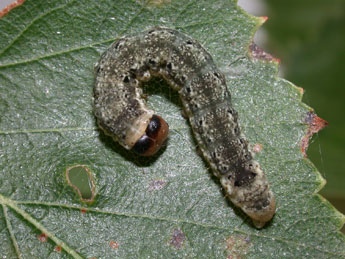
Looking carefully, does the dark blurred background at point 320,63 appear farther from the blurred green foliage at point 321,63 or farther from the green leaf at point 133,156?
the green leaf at point 133,156

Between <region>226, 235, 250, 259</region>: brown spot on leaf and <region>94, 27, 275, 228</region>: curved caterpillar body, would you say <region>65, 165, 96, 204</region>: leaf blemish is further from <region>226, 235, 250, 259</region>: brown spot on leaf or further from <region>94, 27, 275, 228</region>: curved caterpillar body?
<region>226, 235, 250, 259</region>: brown spot on leaf

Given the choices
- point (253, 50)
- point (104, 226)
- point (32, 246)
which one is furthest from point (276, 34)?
point (32, 246)

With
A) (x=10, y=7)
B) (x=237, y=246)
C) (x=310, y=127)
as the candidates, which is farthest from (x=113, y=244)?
(x=10, y=7)

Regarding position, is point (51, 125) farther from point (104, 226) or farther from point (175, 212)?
point (175, 212)

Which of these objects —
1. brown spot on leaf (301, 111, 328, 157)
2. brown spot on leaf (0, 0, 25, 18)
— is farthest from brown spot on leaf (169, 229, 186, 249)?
brown spot on leaf (0, 0, 25, 18)

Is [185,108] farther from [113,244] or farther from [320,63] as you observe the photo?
[320,63]

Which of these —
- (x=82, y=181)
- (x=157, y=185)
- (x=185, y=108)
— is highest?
(x=185, y=108)
